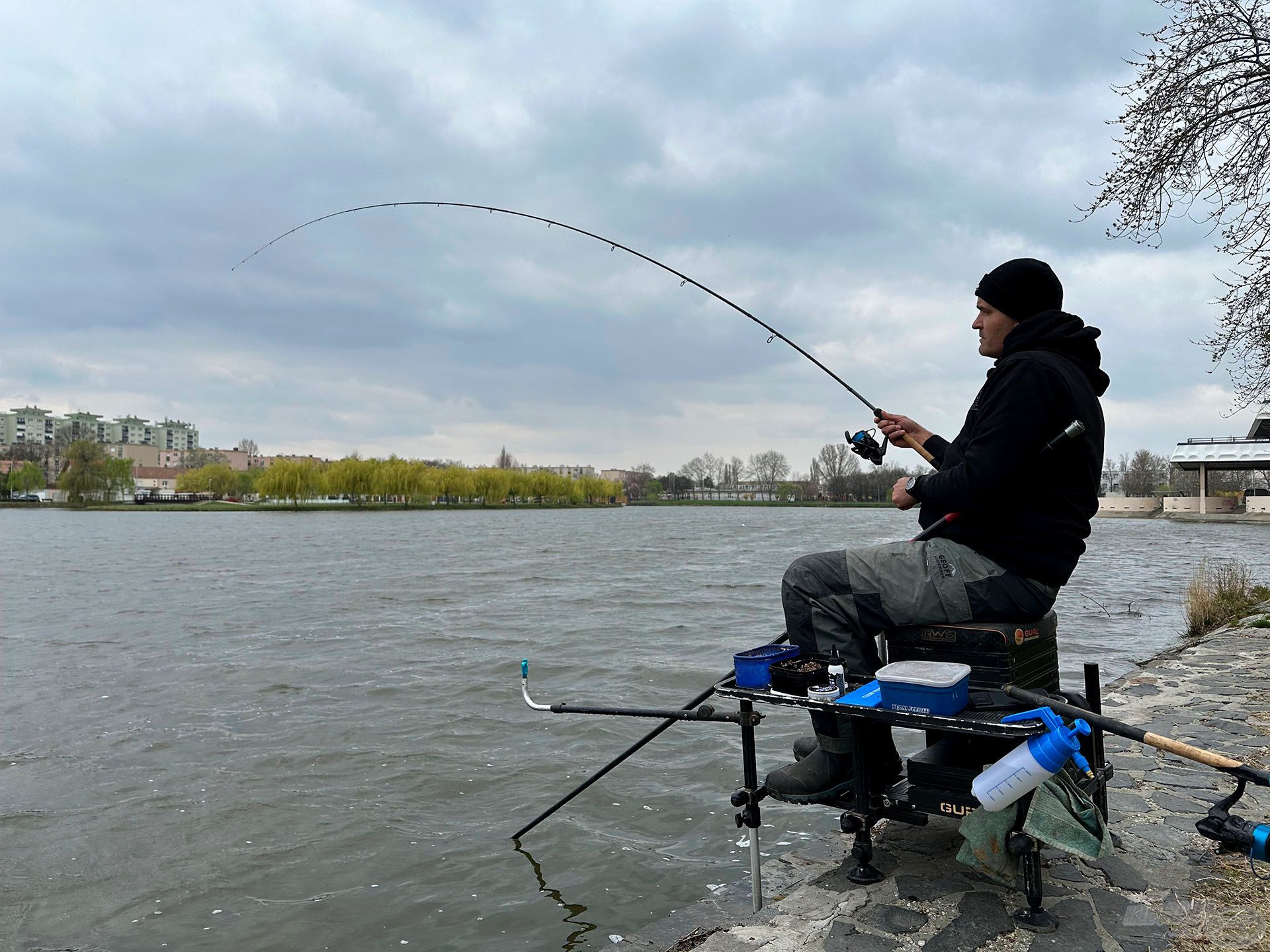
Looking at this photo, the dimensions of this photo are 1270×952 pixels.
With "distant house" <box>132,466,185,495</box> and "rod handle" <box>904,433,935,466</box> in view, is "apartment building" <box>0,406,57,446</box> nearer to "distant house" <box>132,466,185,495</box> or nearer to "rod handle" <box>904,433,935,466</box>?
"distant house" <box>132,466,185,495</box>

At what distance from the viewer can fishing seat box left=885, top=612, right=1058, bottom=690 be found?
118 inches

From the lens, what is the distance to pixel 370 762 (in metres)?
6.70

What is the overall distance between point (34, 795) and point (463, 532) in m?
44.0

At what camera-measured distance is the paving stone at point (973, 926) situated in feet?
8.74

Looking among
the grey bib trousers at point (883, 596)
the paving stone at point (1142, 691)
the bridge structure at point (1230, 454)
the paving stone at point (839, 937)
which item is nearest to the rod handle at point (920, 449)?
the grey bib trousers at point (883, 596)

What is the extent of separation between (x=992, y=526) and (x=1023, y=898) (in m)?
1.31

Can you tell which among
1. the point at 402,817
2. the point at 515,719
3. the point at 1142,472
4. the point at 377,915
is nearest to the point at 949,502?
the point at 377,915

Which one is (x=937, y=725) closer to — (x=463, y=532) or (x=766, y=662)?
(x=766, y=662)

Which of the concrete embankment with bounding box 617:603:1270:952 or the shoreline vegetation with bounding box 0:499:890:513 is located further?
the shoreline vegetation with bounding box 0:499:890:513

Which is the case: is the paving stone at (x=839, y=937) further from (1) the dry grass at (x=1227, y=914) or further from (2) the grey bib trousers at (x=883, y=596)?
(1) the dry grass at (x=1227, y=914)

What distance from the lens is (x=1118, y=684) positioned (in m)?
6.84

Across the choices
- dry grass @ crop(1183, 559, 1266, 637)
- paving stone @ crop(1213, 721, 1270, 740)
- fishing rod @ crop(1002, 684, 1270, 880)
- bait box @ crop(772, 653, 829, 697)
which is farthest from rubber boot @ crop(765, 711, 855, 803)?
dry grass @ crop(1183, 559, 1266, 637)

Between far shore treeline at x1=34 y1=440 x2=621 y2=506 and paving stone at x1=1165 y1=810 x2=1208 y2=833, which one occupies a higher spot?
far shore treeline at x1=34 y1=440 x2=621 y2=506

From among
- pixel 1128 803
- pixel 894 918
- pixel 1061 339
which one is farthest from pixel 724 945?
pixel 1061 339
